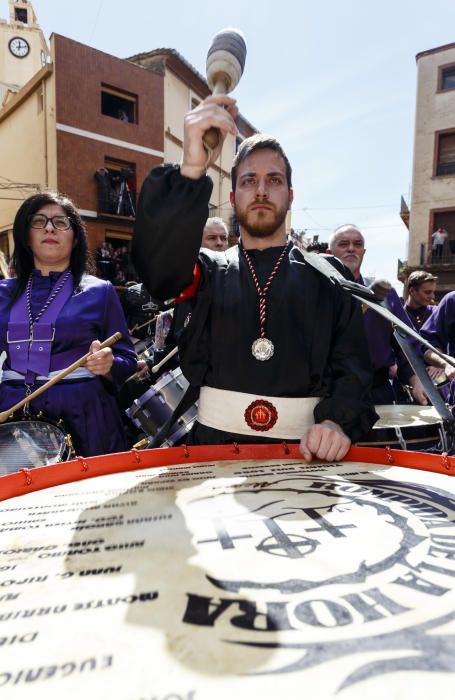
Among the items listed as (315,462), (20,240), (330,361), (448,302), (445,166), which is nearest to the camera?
(315,462)

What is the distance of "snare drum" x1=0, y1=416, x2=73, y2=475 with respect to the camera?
1.55 m

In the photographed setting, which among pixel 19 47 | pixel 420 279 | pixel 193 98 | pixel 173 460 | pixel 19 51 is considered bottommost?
pixel 173 460

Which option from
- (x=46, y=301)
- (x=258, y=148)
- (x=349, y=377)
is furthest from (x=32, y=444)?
(x=258, y=148)

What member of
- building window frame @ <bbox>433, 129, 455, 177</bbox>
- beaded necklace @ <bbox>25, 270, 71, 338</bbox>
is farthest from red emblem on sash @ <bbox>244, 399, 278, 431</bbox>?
building window frame @ <bbox>433, 129, 455, 177</bbox>

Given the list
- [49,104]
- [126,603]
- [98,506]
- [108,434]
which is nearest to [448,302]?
[108,434]

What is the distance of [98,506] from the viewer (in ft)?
3.11

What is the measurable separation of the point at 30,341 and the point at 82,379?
11.2 inches

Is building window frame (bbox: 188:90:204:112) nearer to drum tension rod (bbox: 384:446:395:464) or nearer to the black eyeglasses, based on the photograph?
the black eyeglasses

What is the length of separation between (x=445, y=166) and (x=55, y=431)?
2323 centimetres

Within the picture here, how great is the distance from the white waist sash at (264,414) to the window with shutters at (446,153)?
22.6m

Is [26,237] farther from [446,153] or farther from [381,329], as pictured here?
[446,153]

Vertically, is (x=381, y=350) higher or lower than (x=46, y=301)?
lower

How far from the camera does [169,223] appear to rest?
50.8 inches

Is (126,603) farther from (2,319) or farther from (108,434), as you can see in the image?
(2,319)
